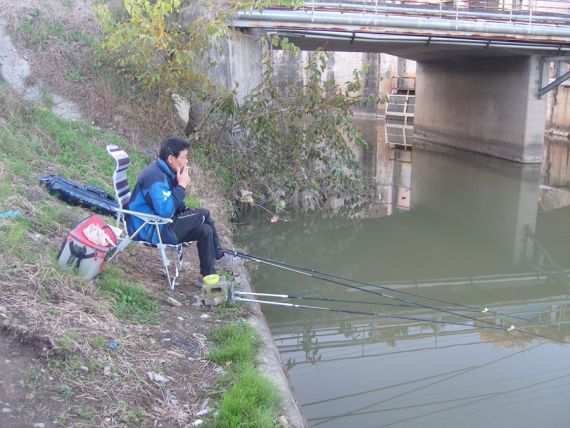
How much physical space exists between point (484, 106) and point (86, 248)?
19.1 metres

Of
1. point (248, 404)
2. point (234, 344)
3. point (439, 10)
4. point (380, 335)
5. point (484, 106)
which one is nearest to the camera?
point (248, 404)

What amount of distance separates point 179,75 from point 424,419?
23.6 feet

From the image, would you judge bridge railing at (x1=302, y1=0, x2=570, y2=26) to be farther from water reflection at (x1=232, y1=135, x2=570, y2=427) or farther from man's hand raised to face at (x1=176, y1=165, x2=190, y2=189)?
man's hand raised to face at (x1=176, y1=165, x2=190, y2=189)

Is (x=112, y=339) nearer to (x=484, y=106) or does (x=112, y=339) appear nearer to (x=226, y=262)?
(x=226, y=262)

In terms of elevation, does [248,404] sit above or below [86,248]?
below

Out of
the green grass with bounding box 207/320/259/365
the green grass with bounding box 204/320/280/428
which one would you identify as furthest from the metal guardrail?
the green grass with bounding box 204/320/280/428

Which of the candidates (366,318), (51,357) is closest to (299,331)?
(366,318)

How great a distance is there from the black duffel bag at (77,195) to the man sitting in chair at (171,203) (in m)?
1.24

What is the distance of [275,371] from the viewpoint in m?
4.33

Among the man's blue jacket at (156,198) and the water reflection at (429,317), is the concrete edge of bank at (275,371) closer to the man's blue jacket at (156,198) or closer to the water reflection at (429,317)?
the water reflection at (429,317)

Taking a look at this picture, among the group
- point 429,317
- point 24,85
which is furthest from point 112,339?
point 24,85

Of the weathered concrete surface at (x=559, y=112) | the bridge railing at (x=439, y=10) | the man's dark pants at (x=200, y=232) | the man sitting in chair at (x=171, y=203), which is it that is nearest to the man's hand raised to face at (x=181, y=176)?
the man sitting in chair at (x=171, y=203)

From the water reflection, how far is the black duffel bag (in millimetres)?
2312

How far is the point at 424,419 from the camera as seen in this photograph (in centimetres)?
513
